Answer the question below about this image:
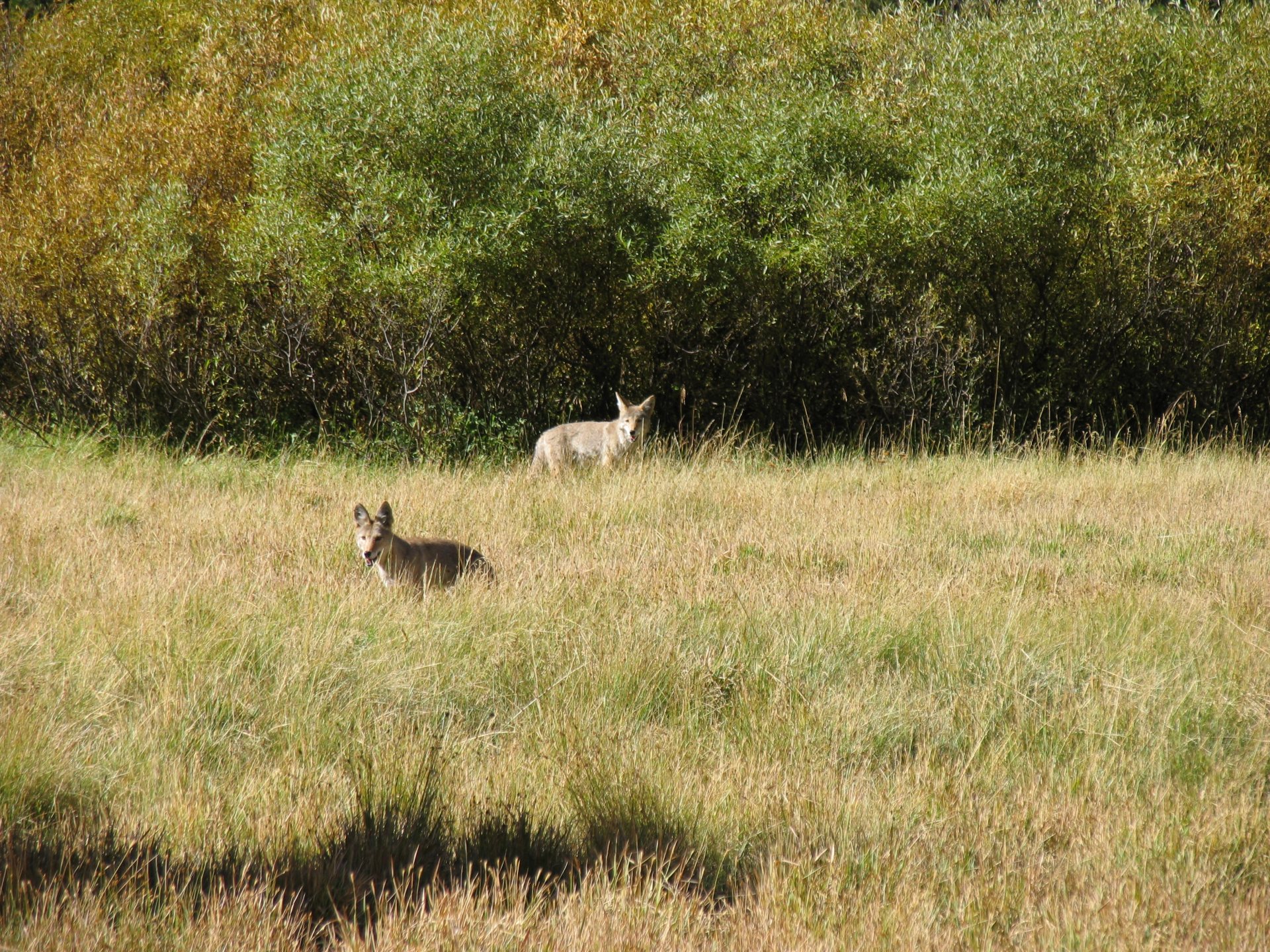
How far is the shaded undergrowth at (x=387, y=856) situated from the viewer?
339 cm

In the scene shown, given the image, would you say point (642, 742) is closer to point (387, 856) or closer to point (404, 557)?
point (387, 856)

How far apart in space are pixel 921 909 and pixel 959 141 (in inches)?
490

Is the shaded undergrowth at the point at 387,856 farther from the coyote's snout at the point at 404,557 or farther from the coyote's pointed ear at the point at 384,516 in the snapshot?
the coyote's pointed ear at the point at 384,516

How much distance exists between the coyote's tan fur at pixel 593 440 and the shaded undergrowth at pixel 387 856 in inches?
313

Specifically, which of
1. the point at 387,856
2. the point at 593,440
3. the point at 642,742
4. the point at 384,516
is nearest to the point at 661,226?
the point at 593,440

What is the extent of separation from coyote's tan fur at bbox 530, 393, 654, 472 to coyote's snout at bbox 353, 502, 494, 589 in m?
4.77

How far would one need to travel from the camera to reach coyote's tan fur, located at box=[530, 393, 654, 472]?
1216cm

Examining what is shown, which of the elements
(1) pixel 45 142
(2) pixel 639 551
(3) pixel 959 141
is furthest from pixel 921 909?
(1) pixel 45 142

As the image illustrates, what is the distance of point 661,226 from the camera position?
46.1 feet

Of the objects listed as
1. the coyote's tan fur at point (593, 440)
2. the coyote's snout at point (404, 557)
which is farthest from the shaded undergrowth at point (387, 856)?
the coyote's tan fur at point (593, 440)

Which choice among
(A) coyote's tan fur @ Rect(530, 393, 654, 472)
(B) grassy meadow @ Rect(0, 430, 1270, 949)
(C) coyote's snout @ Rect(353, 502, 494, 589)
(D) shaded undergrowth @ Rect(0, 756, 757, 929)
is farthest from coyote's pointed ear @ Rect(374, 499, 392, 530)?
(A) coyote's tan fur @ Rect(530, 393, 654, 472)

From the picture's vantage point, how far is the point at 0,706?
4590 millimetres

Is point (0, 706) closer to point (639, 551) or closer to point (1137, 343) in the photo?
point (639, 551)

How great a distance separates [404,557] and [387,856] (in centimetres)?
347
